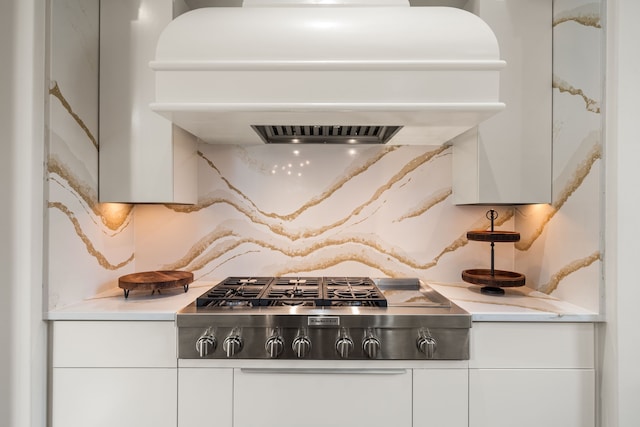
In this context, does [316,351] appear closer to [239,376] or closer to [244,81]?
[239,376]

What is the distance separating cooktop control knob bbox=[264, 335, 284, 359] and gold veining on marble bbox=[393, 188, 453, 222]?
0.98m

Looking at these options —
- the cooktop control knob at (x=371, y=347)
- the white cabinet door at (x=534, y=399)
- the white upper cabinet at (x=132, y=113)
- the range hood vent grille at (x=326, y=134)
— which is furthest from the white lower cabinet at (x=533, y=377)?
the white upper cabinet at (x=132, y=113)

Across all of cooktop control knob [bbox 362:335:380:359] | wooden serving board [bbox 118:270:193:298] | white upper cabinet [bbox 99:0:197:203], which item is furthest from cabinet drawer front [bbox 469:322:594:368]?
white upper cabinet [bbox 99:0:197:203]

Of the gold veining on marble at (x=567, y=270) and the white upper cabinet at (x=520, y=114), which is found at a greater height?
the white upper cabinet at (x=520, y=114)

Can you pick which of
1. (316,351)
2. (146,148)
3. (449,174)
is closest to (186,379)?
(316,351)

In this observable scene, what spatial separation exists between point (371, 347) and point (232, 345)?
48 cm

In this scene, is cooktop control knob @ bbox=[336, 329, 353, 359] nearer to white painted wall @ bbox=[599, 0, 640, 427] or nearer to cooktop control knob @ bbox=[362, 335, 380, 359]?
cooktop control knob @ bbox=[362, 335, 380, 359]

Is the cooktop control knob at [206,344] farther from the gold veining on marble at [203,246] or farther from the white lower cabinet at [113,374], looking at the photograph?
the gold veining on marble at [203,246]

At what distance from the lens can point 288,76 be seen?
1319 mm

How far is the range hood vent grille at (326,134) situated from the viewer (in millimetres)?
1723

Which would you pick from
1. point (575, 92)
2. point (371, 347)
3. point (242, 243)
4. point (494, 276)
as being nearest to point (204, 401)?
point (371, 347)

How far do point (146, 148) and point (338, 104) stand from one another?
33.8 inches

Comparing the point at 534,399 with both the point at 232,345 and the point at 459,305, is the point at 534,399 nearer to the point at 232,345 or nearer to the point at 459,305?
the point at 459,305

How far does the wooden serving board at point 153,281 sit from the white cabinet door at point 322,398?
507 millimetres
